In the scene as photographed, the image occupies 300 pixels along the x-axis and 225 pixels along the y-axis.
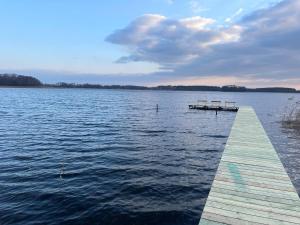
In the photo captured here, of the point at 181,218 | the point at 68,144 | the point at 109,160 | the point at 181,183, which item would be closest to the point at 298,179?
the point at 181,183

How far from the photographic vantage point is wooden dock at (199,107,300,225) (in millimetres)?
6484

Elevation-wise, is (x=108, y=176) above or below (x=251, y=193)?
below

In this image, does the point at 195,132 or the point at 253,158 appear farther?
the point at 195,132

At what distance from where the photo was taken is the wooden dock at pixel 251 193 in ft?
21.3

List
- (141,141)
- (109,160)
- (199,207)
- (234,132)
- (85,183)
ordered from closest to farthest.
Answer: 1. (199,207)
2. (85,183)
3. (109,160)
4. (234,132)
5. (141,141)

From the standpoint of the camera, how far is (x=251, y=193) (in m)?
7.93

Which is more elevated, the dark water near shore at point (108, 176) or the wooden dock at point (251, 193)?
the wooden dock at point (251, 193)

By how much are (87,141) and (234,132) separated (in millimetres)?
10946

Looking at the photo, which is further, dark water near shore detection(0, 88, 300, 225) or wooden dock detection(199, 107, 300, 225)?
dark water near shore detection(0, 88, 300, 225)

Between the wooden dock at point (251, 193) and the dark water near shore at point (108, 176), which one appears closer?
the wooden dock at point (251, 193)

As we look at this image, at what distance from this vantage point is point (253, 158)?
38.4 ft

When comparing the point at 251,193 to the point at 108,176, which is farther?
the point at 108,176

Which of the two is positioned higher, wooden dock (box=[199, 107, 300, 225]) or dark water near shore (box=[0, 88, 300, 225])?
wooden dock (box=[199, 107, 300, 225])

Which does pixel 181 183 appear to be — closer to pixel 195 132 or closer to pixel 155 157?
pixel 155 157
